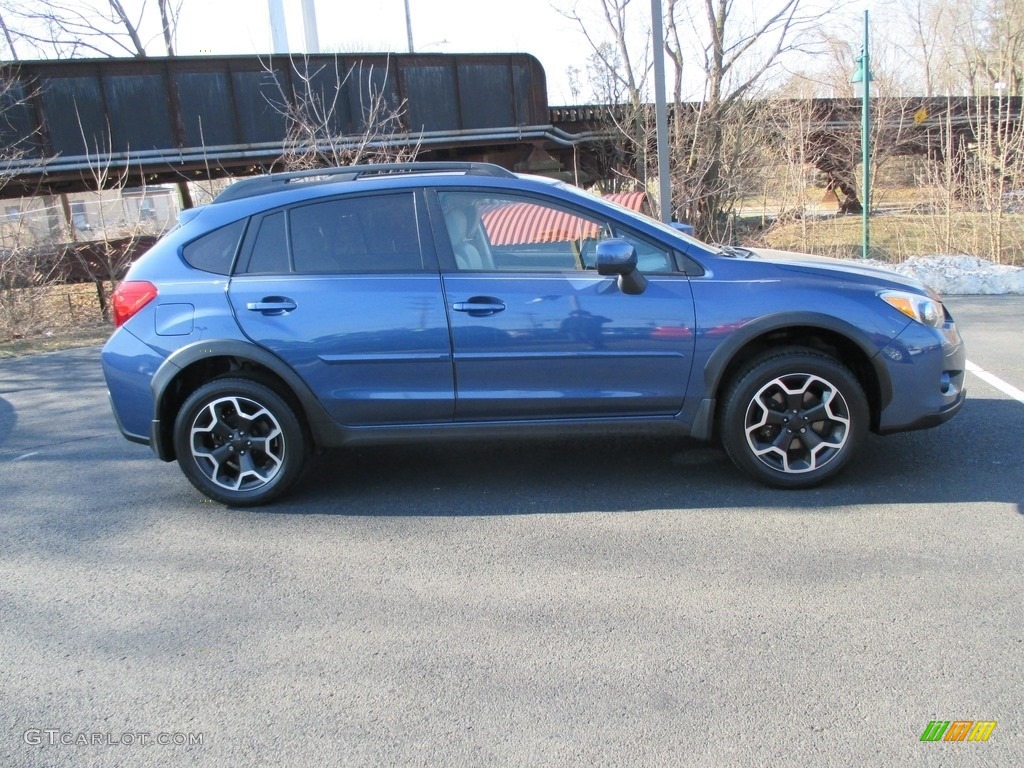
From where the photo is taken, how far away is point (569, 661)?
3.16m

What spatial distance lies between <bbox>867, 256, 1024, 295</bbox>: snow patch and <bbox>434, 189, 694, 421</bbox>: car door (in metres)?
7.68

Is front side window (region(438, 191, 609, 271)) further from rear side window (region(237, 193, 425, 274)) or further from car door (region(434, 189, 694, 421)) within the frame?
rear side window (region(237, 193, 425, 274))

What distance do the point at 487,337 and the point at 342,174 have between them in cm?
149

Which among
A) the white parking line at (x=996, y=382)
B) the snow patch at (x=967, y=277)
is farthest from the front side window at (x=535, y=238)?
the snow patch at (x=967, y=277)

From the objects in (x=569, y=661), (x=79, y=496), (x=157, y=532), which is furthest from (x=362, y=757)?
(x=79, y=496)

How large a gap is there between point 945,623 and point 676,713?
1.19 metres

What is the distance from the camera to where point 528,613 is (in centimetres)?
353

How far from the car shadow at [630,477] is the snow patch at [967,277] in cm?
662

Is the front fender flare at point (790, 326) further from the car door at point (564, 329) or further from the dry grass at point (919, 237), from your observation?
the dry grass at point (919, 237)

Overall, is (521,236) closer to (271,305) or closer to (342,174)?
(342,174)

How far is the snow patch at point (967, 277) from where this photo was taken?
1164 centimetres

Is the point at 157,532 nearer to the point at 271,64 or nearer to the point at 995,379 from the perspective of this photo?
the point at 995,379

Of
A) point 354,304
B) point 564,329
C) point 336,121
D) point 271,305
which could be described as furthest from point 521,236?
point 336,121

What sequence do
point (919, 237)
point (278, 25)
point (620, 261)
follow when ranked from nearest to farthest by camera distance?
point (620, 261), point (919, 237), point (278, 25)
